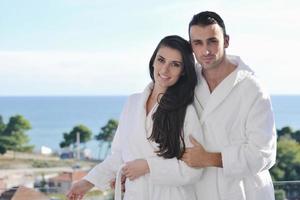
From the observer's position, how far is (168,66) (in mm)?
1930

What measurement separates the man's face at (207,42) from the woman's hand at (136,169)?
0.35 meters

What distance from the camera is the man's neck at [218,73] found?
2018 mm

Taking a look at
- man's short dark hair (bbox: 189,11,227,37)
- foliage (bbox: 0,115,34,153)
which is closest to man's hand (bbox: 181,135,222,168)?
man's short dark hair (bbox: 189,11,227,37)

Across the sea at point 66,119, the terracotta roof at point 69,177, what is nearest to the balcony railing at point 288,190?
the terracotta roof at point 69,177

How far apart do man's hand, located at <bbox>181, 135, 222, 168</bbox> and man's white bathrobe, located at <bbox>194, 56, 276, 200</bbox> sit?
28 millimetres

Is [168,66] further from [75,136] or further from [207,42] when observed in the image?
[75,136]

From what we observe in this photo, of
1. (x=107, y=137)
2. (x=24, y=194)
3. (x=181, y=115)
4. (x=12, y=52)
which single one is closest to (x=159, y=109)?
(x=181, y=115)

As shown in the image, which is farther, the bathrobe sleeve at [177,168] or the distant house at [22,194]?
the distant house at [22,194]

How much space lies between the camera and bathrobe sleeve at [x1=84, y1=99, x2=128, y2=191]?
213cm

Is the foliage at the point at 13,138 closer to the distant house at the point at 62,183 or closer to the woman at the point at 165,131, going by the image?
the distant house at the point at 62,183

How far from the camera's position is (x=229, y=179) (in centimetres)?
197

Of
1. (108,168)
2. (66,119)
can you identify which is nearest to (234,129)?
(108,168)

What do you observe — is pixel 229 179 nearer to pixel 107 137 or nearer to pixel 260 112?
pixel 260 112

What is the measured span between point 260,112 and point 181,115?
235 mm
